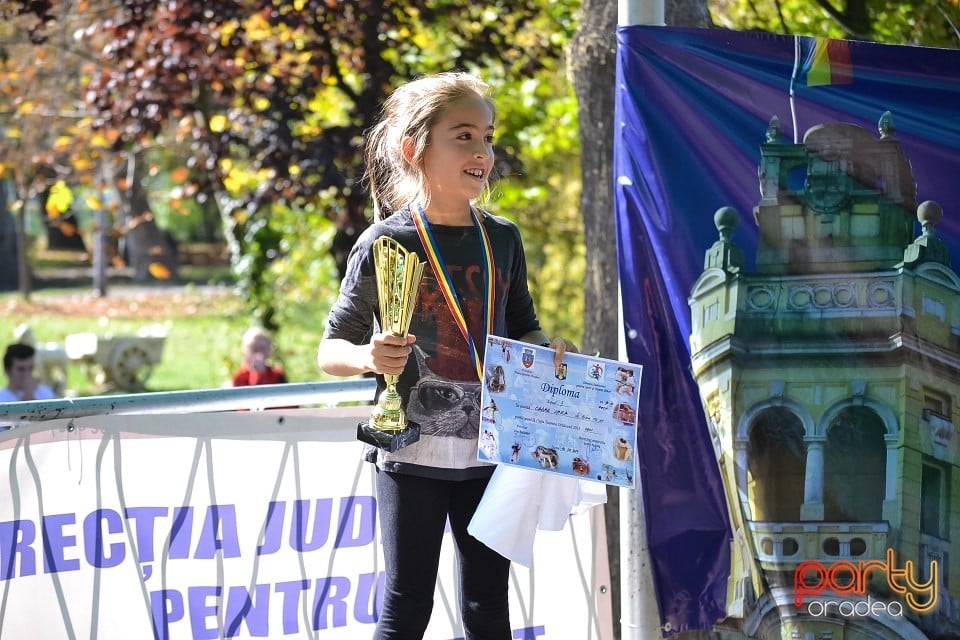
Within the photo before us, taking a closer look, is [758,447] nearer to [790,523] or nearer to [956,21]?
[790,523]

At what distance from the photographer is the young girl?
3.31 meters

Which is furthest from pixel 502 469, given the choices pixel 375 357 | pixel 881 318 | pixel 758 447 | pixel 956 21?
pixel 956 21

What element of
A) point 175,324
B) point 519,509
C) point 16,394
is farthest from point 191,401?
point 175,324

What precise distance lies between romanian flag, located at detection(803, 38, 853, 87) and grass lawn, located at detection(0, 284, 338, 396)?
365 inches

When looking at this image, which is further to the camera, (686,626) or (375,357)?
(686,626)

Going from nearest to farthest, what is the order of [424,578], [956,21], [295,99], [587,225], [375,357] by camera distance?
1. [375,357]
2. [424,578]
3. [587,225]
4. [956,21]
5. [295,99]

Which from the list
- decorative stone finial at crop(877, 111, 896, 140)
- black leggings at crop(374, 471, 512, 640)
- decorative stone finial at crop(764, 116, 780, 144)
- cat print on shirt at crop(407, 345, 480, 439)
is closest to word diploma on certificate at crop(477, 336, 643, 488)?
cat print on shirt at crop(407, 345, 480, 439)

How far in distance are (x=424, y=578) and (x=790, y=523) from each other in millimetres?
1087

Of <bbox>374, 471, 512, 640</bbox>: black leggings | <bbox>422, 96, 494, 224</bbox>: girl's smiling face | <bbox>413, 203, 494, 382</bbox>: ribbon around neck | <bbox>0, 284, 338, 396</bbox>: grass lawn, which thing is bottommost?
<bbox>0, 284, 338, 396</bbox>: grass lawn

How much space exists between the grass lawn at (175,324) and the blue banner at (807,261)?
9.09 m

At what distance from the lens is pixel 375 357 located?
311cm

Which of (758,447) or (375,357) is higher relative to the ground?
(375,357)

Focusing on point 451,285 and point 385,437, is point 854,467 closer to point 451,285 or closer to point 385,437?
point 451,285

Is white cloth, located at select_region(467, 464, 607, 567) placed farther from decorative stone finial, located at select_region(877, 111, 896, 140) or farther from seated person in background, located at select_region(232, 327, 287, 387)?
seated person in background, located at select_region(232, 327, 287, 387)
